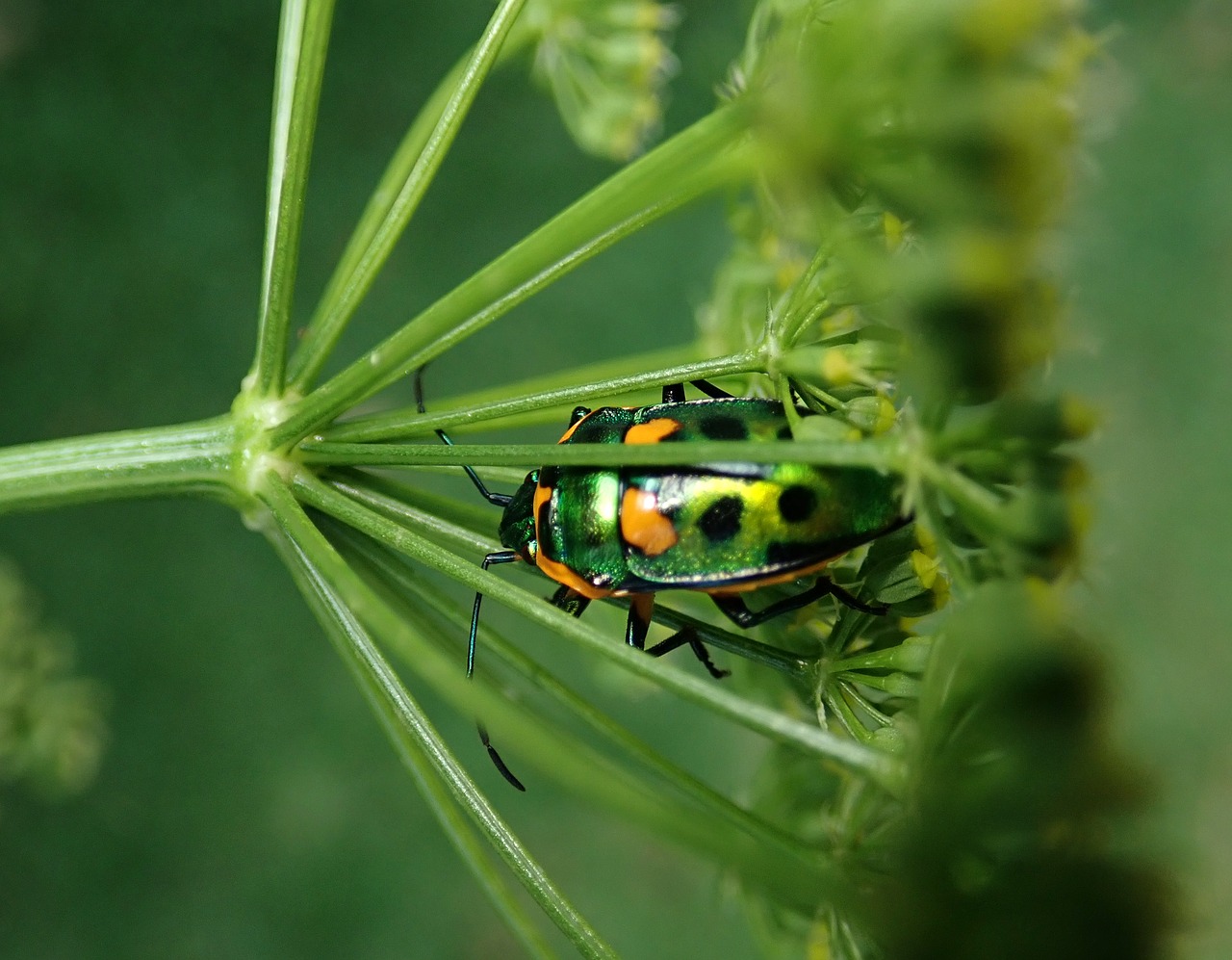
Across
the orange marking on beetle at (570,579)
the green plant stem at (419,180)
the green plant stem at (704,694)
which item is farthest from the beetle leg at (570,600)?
the green plant stem at (419,180)

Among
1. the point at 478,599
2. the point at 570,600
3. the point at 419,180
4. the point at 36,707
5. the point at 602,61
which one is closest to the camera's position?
the point at 419,180

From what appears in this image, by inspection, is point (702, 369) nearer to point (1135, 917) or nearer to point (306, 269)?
point (1135, 917)

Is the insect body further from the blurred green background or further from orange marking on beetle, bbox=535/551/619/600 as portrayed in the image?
the blurred green background

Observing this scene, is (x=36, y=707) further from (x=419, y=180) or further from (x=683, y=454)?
(x=683, y=454)

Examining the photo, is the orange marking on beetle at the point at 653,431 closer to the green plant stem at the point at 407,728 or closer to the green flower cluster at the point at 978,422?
the green flower cluster at the point at 978,422

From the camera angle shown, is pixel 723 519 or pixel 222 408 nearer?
pixel 723 519

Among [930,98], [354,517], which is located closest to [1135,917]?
[930,98]

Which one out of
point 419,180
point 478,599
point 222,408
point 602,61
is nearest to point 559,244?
point 419,180
